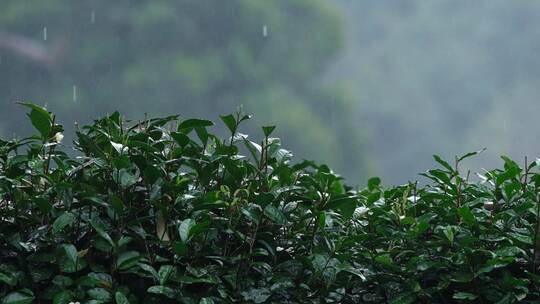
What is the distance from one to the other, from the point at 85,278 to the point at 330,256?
52 cm

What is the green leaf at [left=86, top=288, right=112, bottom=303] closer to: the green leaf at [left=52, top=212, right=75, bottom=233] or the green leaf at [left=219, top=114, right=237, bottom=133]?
the green leaf at [left=52, top=212, right=75, bottom=233]

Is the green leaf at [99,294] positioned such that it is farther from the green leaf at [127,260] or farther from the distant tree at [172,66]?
the distant tree at [172,66]

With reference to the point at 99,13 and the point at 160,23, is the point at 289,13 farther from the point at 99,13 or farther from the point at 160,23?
the point at 99,13

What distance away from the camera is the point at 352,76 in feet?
87.4

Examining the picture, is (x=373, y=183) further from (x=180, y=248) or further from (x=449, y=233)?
(x=180, y=248)

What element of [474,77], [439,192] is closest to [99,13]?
[474,77]

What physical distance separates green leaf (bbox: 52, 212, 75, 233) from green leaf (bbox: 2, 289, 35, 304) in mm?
135

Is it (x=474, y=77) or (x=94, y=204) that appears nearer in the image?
(x=94, y=204)

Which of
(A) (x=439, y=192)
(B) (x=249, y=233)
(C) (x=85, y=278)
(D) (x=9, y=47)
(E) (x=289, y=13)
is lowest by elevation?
(C) (x=85, y=278)

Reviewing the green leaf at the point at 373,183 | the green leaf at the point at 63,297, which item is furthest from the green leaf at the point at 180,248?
the green leaf at the point at 373,183

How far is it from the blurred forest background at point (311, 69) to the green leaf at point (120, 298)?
59.6 feet

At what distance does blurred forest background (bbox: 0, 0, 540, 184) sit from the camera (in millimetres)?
21094

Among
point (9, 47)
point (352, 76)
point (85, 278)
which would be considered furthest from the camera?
point (352, 76)

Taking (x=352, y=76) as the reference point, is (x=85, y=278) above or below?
below
